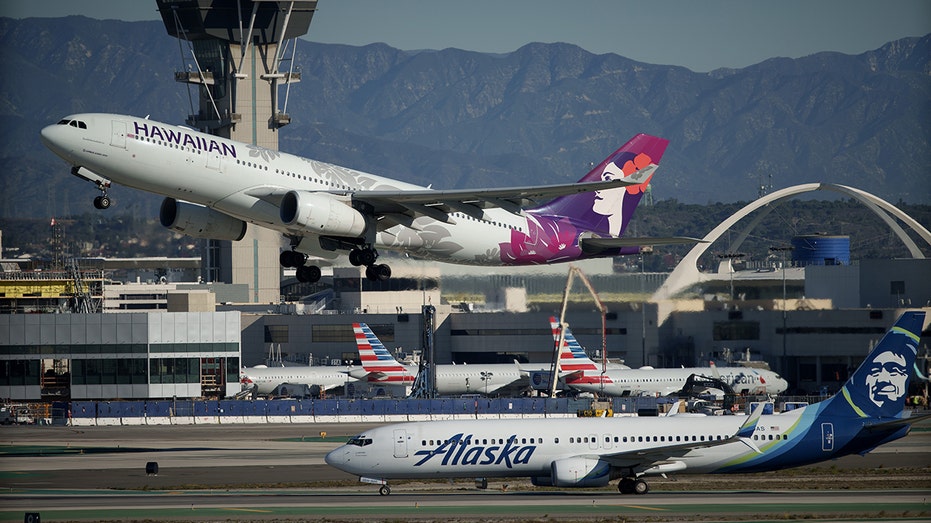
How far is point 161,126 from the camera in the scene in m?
46.7

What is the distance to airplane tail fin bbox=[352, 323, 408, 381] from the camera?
95438 millimetres

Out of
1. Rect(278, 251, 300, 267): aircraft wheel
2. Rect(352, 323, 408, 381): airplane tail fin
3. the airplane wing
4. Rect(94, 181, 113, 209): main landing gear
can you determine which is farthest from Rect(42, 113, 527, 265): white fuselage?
Rect(352, 323, 408, 381): airplane tail fin

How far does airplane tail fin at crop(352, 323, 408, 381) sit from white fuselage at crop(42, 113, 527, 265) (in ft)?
135

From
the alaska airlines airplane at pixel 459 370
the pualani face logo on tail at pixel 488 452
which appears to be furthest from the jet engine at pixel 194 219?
the alaska airlines airplane at pixel 459 370

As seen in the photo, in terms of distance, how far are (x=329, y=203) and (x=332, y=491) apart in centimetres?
1126

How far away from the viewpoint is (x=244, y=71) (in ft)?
543

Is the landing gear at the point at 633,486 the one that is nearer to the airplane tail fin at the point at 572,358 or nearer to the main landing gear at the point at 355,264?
the main landing gear at the point at 355,264

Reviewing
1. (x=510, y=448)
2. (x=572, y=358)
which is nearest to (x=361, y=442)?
(x=510, y=448)

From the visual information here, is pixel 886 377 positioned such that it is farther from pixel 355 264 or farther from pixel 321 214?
pixel 321 214

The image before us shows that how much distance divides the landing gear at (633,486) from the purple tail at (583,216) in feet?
39.6

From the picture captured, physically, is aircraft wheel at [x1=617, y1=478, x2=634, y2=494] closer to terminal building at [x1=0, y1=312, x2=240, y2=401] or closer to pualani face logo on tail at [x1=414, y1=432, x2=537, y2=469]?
pualani face logo on tail at [x1=414, y1=432, x2=537, y2=469]

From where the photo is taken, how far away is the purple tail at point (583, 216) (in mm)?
56000

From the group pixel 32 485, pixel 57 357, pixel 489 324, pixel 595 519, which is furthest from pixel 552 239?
pixel 489 324

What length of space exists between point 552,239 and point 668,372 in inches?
1818
